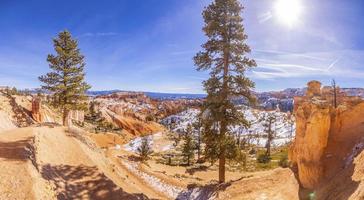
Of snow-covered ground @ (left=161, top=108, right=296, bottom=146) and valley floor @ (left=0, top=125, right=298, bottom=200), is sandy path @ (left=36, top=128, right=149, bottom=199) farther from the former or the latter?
snow-covered ground @ (left=161, top=108, right=296, bottom=146)

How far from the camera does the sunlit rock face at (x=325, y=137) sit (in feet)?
59.1

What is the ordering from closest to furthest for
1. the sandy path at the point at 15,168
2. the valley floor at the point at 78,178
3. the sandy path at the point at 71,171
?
the sandy path at the point at 15,168 → the valley floor at the point at 78,178 → the sandy path at the point at 71,171

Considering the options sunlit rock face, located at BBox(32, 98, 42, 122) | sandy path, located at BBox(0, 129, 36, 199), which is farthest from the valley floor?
sunlit rock face, located at BBox(32, 98, 42, 122)

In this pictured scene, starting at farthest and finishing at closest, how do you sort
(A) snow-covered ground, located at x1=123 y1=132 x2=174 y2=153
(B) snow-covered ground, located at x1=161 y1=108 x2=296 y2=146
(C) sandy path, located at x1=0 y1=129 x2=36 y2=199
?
1. (B) snow-covered ground, located at x1=161 y1=108 x2=296 y2=146
2. (A) snow-covered ground, located at x1=123 y1=132 x2=174 y2=153
3. (C) sandy path, located at x1=0 y1=129 x2=36 y2=199

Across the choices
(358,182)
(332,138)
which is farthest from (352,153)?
(358,182)

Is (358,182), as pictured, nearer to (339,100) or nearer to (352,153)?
(352,153)

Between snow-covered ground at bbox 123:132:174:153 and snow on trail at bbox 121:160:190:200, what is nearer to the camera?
snow on trail at bbox 121:160:190:200

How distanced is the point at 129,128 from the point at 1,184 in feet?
367

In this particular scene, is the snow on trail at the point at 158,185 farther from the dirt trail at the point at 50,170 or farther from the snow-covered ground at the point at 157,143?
the snow-covered ground at the point at 157,143

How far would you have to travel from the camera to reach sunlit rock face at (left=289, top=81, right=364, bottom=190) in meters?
18.0

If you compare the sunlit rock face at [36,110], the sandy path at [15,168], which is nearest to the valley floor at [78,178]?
the sandy path at [15,168]

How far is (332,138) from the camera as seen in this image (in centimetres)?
1877

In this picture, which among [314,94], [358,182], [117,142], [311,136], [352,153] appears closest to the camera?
[358,182]

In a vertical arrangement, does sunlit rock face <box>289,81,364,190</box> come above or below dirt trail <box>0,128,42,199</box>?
above
